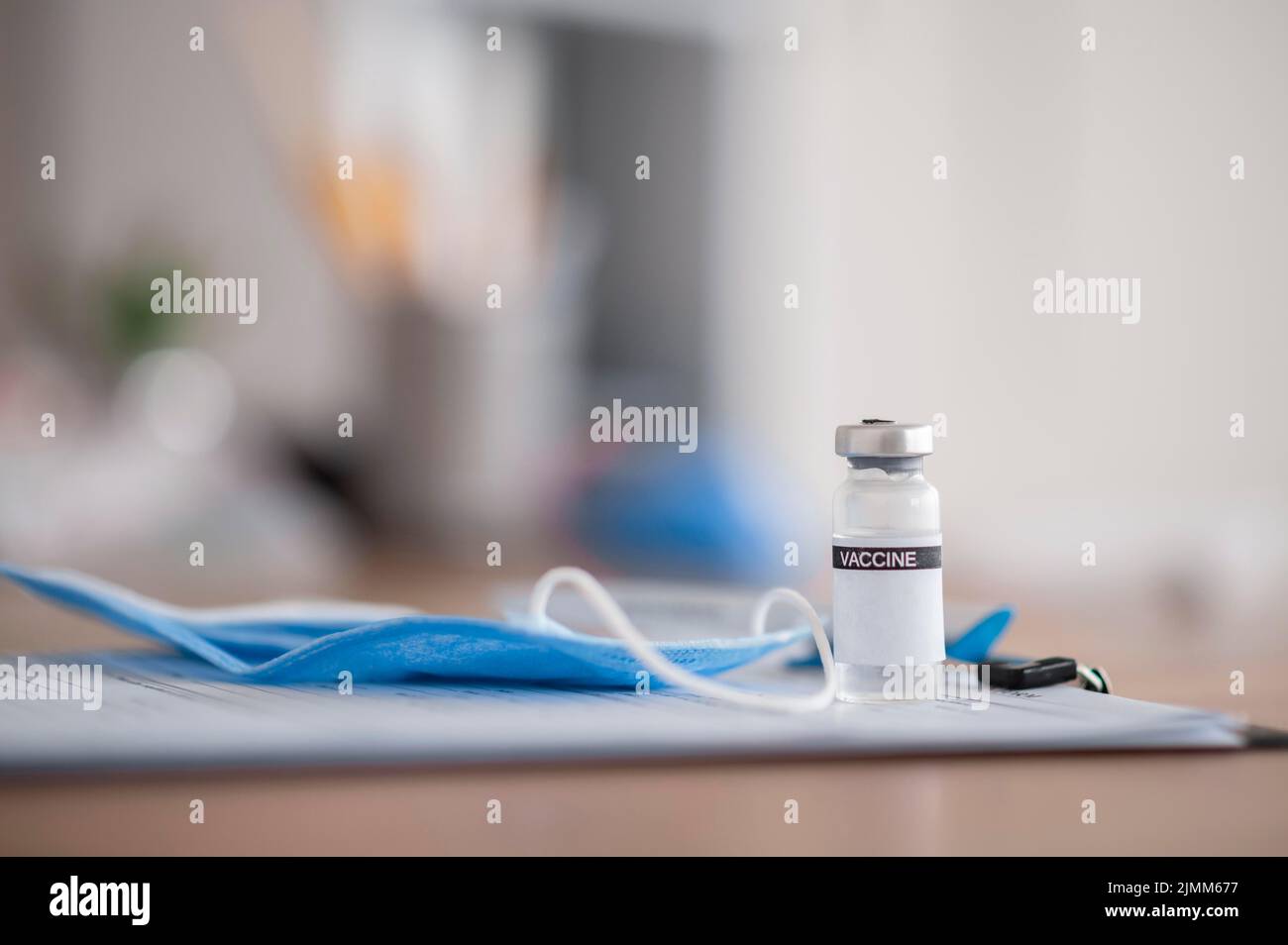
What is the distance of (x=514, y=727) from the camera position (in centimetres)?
54

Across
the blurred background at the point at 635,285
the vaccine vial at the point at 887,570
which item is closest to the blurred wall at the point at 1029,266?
the blurred background at the point at 635,285

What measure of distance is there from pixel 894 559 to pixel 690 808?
0.19 m

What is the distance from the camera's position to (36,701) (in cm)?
62

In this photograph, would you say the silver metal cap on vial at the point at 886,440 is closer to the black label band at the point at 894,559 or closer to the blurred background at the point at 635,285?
the black label band at the point at 894,559

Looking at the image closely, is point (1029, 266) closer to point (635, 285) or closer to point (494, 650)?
point (635, 285)

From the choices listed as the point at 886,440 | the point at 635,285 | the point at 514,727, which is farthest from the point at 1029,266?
the point at 514,727

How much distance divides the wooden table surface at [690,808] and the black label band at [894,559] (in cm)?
10

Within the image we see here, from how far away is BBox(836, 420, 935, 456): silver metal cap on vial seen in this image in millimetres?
585

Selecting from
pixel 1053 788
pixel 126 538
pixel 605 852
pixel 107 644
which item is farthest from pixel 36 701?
pixel 126 538

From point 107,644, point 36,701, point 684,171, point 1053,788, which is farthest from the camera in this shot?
point 684,171
